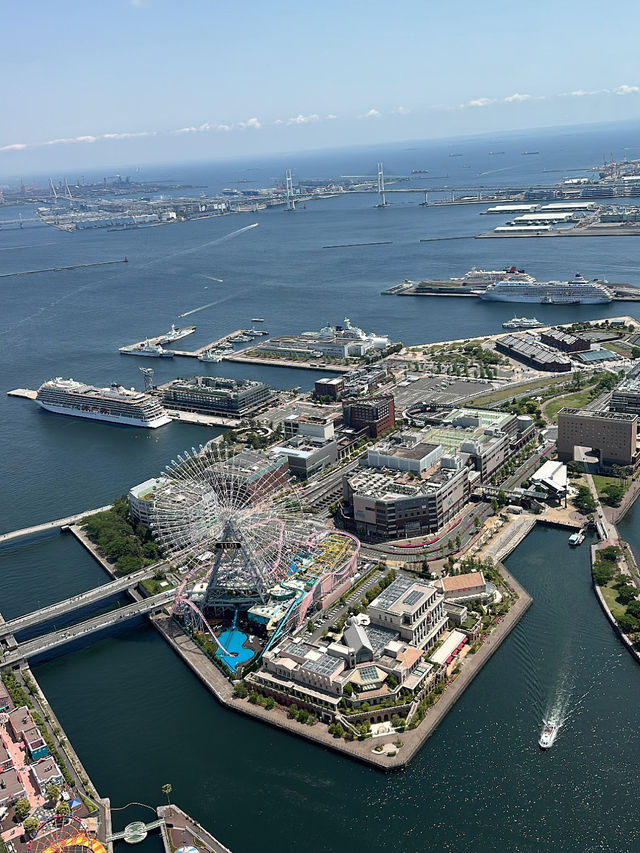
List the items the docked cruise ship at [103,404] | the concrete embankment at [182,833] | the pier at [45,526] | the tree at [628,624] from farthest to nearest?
the docked cruise ship at [103,404] → the pier at [45,526] → the tree at [628,624] → the concrete embankment at [182,833]

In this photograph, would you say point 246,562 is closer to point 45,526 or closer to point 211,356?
point 45,526

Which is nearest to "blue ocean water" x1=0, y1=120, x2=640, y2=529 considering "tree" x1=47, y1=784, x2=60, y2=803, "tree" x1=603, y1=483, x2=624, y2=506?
"tree" x1=47, y1=784, x2=60, y2=803

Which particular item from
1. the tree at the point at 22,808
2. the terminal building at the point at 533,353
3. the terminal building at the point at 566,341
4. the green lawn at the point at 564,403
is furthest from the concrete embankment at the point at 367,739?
the terminal building at the point at 566,341

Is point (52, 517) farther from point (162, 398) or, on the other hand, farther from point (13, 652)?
point (162, 398)

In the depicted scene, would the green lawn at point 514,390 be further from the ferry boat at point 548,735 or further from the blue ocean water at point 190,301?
the ferry boat at point 548,735

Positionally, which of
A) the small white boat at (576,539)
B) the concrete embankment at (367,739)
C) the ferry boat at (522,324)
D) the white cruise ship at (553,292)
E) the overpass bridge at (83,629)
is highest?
the white cruise ship at (553,292)

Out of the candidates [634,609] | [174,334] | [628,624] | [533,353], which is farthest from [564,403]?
[174,334]

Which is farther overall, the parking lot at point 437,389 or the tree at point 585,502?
the parking lot at point 437,389
